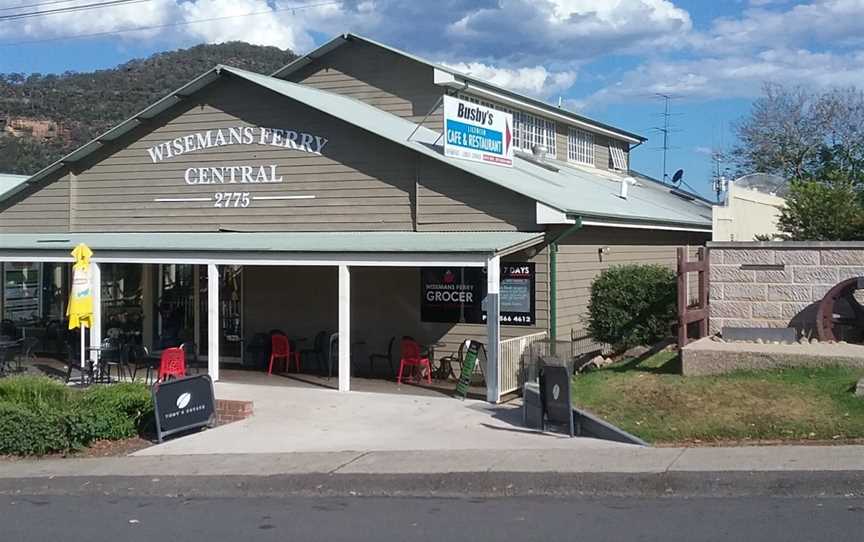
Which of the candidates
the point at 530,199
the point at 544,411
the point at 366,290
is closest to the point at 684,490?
the point at 544,411

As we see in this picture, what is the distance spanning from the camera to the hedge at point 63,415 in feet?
39.8

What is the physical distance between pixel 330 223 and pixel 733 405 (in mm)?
8800

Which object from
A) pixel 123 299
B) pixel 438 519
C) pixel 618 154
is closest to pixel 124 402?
pixel 438 519

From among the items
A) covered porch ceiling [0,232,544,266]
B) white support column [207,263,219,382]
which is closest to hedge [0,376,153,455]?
white support column [207,263,219,382]

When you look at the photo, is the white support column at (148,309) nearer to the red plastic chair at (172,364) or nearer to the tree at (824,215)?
the red plastic chair at (172,364)

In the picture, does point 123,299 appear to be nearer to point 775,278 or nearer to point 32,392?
point 32,392

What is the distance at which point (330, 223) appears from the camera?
59.1 ft

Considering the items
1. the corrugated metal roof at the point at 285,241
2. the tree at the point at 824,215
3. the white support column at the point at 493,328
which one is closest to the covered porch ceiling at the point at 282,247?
the corrugated metal roof at the point at 285,241

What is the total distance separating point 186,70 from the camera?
233ft

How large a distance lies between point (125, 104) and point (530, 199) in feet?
176

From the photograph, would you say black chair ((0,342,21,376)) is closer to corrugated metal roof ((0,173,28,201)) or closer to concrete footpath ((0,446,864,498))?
concrete footpath ((0,446,864,498))

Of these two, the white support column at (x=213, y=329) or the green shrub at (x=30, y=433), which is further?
the white support column at (x=213, y=329)

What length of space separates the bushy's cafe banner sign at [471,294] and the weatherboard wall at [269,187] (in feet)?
3.22

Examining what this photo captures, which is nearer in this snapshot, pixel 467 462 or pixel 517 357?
pixel 467 462
